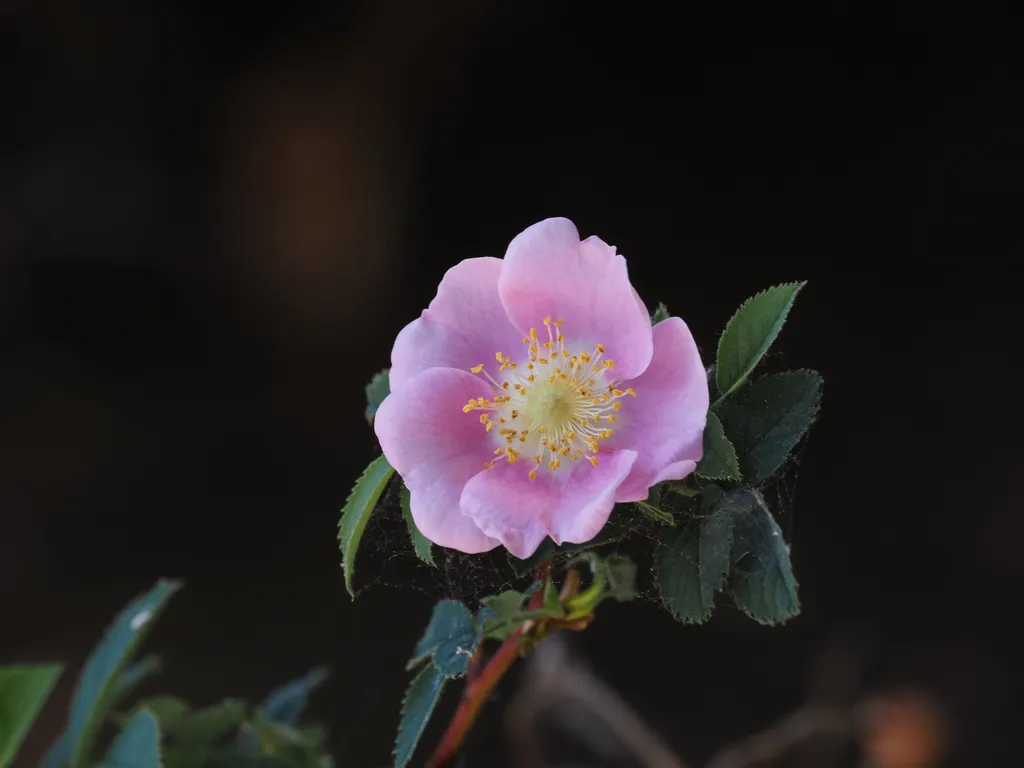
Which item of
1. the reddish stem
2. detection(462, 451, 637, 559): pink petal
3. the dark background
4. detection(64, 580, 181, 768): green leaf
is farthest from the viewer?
the dark background

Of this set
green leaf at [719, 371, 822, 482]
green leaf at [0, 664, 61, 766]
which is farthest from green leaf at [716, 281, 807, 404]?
green leaf at [0, 664, 61, 766]

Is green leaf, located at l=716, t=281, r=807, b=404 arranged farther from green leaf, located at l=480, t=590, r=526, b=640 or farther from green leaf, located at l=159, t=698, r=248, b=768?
green leaf, located at l=159, t=698, r=248, b=768

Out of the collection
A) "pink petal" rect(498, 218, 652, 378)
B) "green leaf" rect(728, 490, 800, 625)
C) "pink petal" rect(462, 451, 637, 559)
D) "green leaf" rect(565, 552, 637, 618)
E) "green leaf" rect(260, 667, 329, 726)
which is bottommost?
"green leaf" rect(260, 667, 329, 726)

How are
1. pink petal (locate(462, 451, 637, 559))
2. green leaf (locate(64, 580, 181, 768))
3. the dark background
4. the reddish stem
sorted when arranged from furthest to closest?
1. the dark background
2. green leaf (locate(64, 580, 181, 768))
3. the reddish stem
4. pink petal (locate(462, 451, 637, 559))

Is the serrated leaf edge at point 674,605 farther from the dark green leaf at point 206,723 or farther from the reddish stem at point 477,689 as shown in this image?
the dark green leaf at point 206,723

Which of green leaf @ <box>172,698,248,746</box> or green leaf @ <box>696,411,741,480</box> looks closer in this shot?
green leaf @ <box>696,411,741,480</box>

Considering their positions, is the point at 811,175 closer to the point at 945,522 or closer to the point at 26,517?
the point at 945,522

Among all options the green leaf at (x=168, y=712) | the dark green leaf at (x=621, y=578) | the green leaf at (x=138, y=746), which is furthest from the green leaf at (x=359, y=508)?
the green leaf at (x=168, y=712)

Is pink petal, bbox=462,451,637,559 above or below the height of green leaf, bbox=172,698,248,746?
above
